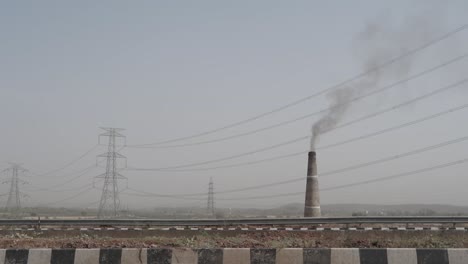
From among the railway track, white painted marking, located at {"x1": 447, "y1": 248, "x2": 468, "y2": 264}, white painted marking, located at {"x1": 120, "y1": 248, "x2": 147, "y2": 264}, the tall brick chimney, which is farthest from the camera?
the tall brick chimney

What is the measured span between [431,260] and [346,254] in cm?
94

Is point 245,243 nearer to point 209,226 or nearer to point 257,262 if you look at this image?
point 257,262

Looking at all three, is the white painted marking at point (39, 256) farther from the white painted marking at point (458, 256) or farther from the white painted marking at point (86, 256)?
the white painted marking at point (458, 256)

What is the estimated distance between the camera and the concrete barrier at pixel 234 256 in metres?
6.26

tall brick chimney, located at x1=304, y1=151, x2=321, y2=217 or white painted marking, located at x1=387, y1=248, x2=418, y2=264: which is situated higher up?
tall brick chimney, located at x1=304, y1=151, x2=321, y2=217

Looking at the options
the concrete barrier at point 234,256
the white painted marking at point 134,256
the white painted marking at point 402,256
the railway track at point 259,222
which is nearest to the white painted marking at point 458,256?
the concrete barrier at point 234,256

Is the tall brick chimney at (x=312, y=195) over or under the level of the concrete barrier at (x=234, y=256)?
over

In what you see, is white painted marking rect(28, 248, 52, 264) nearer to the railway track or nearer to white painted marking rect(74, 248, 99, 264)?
white painted marking rect(74, 248, 99, 264)

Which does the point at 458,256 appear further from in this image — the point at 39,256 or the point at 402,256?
the point at 39,256

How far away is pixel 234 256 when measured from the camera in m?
6.59

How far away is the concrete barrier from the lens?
626 centimetres

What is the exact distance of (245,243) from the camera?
764 cm

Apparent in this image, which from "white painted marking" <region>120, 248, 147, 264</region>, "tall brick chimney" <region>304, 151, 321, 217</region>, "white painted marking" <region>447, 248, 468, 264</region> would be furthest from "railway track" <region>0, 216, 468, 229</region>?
"white painted marking" <region>120, 248, 147, 264</region>

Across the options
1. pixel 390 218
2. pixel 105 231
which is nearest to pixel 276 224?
pixel 390 218
